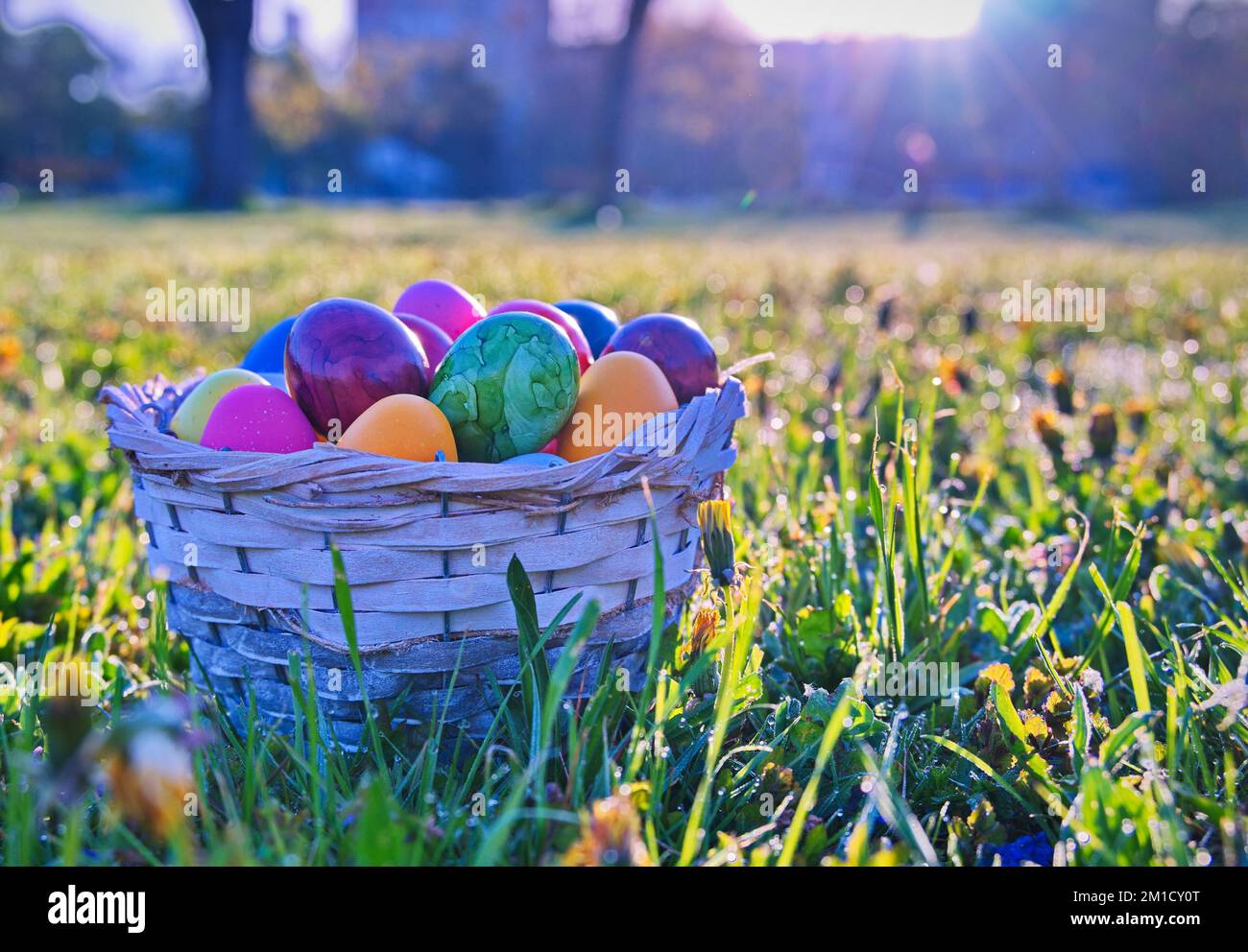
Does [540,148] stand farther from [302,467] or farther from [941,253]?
[302,467]

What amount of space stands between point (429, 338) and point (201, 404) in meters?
0.44

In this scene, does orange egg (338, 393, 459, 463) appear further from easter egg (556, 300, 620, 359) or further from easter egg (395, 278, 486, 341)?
easter egg (556, 300, 620, 359)

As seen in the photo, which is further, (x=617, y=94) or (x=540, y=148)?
(x=540, y=148)

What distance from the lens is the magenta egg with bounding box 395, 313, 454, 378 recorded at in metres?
2.18

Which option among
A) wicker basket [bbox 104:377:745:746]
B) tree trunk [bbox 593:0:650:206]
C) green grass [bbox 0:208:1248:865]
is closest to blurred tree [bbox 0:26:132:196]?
tree trunk [bbox 593:0:650:206]

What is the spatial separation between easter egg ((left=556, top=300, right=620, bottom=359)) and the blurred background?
26.8m

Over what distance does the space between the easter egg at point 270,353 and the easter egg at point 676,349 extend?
0.67m

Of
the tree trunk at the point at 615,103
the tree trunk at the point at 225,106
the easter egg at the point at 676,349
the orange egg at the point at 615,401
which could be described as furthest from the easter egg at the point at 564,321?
the tree trunk at the point at 615,103

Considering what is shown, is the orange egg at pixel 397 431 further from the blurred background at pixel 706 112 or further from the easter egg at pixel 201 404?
the blurred background at pixel 706 112

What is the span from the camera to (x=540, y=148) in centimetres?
3988

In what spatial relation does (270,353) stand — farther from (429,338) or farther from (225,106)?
(225,106)

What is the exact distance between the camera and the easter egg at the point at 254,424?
1808mm
